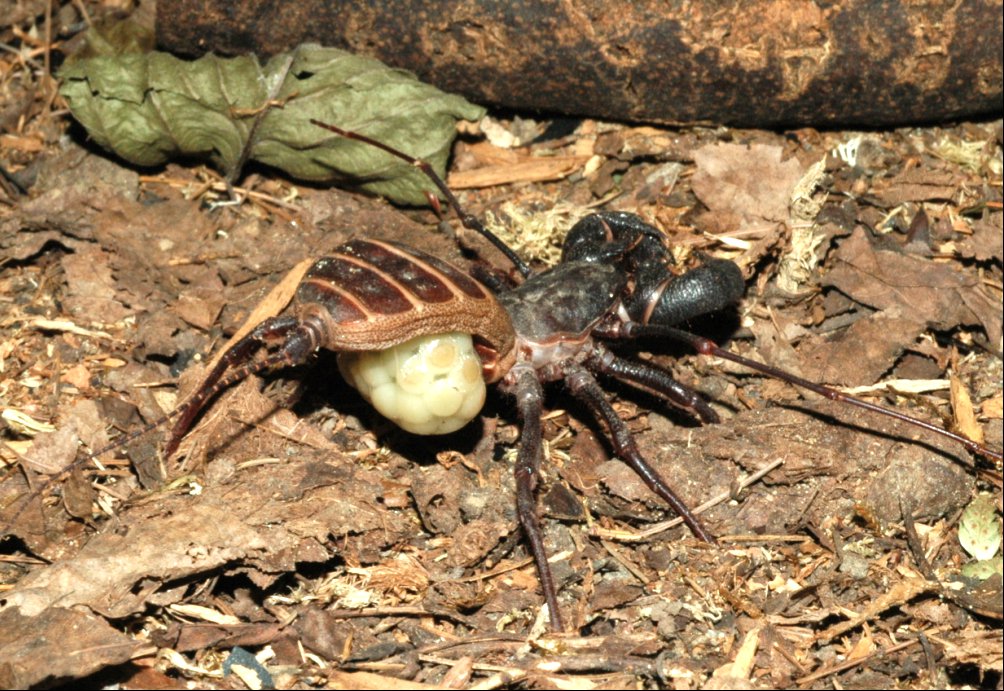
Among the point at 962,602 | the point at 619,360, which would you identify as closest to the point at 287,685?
the point at 619,360

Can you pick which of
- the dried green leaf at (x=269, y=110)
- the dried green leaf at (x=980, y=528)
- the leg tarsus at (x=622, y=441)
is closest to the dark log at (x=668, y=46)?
the dried green leaf at (x=269, y=110)

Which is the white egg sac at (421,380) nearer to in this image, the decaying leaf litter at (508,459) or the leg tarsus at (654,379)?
the decaying leaf litter at (508,459)

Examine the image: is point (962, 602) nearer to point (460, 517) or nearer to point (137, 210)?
point (460, 517)

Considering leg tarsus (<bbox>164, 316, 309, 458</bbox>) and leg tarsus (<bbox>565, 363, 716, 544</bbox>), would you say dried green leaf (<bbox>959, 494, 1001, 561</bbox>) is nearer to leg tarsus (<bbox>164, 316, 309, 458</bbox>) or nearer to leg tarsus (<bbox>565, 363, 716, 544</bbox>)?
leg tarsus (<bbox>565, 363, 716, 544</bbox>)

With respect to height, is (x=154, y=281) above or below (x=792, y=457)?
above

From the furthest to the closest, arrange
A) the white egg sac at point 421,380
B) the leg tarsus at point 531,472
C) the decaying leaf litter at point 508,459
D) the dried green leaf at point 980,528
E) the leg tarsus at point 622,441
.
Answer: the dried green leaf at point 980,528 < the leg tarsus at point 622,441 < the white egg sac at point 421,380 < the leg tarsus at point 531,472 < the decaying leaf litter at point 508,459
